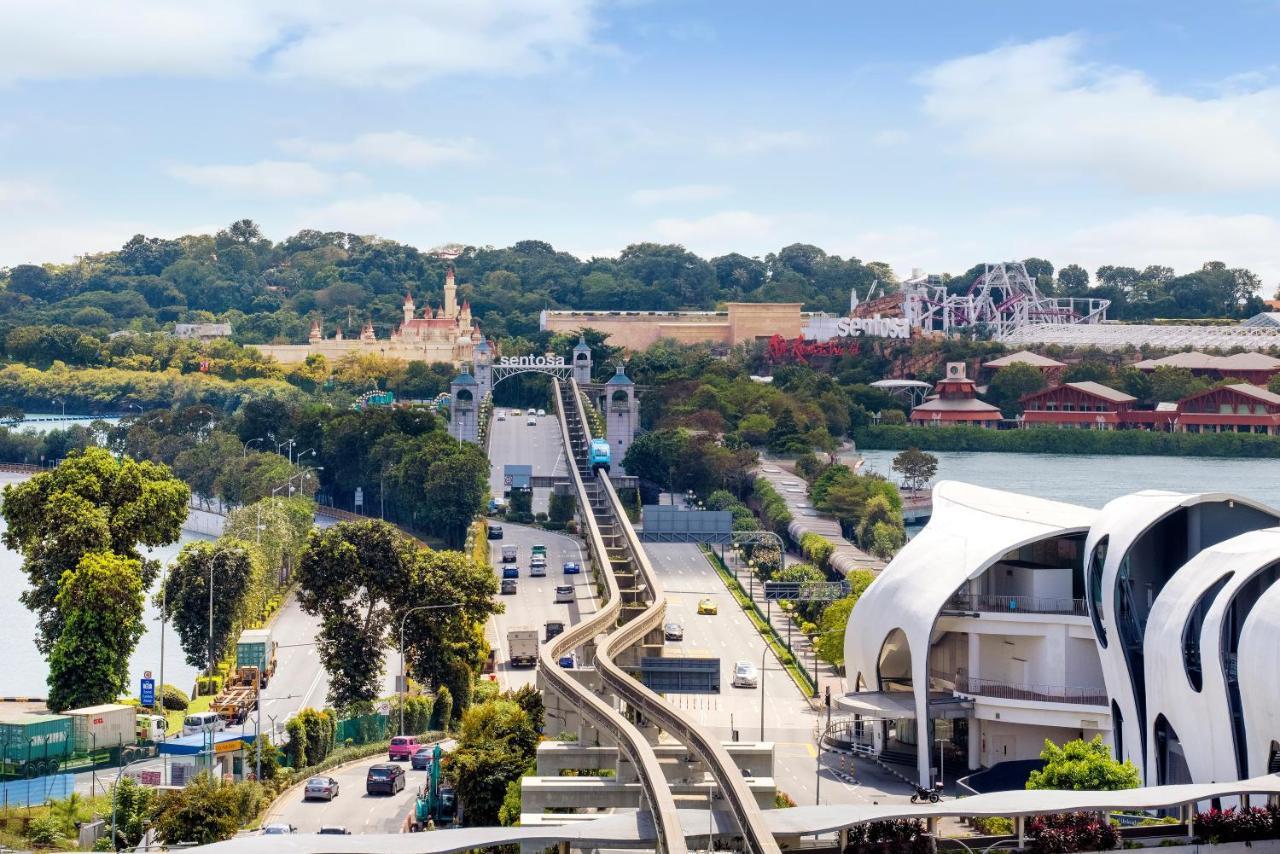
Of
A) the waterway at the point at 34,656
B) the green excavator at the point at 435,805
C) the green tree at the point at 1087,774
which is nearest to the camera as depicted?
the green tree at the point at 1087,774

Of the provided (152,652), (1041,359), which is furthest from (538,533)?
(1041,359)

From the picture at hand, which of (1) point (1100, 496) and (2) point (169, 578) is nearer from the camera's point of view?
(2) point (169, 578)

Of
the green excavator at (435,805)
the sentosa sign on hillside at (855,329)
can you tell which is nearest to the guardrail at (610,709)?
the green excavator at (435,805)

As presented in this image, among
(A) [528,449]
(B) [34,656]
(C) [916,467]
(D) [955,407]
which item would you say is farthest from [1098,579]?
(D) [955,407]

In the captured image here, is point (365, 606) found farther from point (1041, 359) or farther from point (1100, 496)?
point (1041, 359)

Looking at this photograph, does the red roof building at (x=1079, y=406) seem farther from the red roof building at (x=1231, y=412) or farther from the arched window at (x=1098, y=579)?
the arched window at (x=1098, y=579)

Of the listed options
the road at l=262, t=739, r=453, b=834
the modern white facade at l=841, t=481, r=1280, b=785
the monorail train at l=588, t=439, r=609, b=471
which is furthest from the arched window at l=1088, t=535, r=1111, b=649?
the monorail train at l=588, t=439, r=609, b=471
